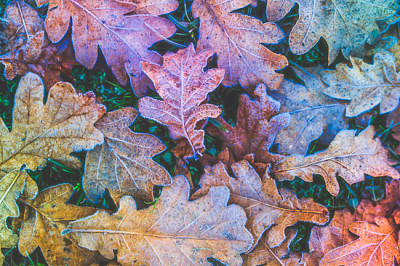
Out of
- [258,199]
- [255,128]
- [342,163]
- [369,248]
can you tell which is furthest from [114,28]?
[369,248]

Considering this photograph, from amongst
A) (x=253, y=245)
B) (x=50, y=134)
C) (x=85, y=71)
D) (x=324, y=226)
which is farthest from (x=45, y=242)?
(x=324, y=226)

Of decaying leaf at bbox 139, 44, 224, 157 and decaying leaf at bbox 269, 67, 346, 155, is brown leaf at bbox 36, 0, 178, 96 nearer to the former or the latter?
decaying leaf at bbox 139, 44, 224, 157

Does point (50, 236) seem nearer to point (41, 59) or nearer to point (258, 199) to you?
point (41, 59)

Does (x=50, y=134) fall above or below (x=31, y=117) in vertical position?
below

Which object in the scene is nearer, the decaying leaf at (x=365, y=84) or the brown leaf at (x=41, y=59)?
the brown leaf at (x=41, y=59)

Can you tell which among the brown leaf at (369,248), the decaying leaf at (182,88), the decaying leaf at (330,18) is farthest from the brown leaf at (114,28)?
the brown leaf at (369,248)

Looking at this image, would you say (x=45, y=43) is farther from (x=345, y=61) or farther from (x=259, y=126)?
(x=345, y=61)

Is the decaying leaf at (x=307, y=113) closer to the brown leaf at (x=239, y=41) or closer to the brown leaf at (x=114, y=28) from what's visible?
the brown leaf at (x=239, y=41)
